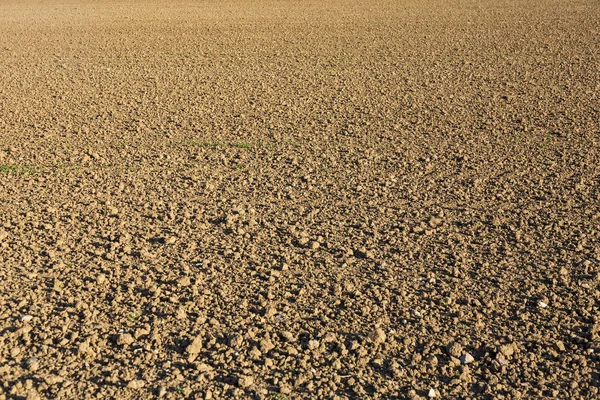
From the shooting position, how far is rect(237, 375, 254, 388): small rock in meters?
4.73

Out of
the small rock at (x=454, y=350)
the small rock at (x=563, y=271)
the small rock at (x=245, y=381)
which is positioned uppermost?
the small rock at (x=563, y=271)

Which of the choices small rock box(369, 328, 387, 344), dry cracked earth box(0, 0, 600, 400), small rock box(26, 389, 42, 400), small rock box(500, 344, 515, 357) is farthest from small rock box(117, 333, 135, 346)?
small rock box(500, 344, 515, 357)

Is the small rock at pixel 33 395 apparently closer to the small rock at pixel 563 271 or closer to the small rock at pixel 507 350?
the small rock at pixel 507 350

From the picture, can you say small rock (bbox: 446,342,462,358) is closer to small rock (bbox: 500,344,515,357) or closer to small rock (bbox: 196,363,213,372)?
small rock (bbox: 500,344,515,357)

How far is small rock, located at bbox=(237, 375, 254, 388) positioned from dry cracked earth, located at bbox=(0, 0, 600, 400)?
1 cm

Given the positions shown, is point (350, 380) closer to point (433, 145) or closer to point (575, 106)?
point (433, 145)

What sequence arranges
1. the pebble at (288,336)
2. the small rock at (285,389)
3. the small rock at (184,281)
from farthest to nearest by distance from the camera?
the small rock at (184,281)
the pebble at (288,336)
the small rock at (285,389)

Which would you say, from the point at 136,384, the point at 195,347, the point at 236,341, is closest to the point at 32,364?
the point at 136,384

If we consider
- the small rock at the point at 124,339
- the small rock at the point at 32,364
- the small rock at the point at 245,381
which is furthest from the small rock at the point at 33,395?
the small rock at the point at 245,381

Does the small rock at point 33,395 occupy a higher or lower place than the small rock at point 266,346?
lower

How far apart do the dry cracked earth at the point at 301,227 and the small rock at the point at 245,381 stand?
0.04ft

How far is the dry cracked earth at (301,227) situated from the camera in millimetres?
4984

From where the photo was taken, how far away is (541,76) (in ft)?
42.6

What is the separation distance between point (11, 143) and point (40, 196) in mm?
2256
